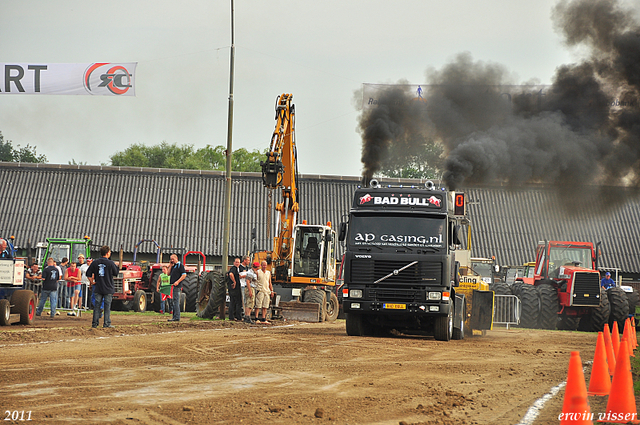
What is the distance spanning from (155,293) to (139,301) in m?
0.90

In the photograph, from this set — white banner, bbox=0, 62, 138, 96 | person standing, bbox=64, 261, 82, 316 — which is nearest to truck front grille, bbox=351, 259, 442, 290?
person standing, bbox=64, 261, 82, 316

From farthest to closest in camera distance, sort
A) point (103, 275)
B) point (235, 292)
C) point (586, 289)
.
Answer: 1. point (586, 289)
2. point (235, 292)
3. point (103, 275)

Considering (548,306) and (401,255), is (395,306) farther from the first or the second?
(548,306)

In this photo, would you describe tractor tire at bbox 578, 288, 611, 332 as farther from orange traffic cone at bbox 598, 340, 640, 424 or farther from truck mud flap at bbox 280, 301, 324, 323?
orange traffic cone at bbox 598, 340, 640, 424

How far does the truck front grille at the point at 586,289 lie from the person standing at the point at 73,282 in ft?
52.8

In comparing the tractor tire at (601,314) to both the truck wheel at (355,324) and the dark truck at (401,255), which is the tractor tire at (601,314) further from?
the truck wheel at (355,324)

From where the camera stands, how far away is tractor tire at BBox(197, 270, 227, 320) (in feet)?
73.7

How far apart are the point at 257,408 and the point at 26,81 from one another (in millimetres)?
30965

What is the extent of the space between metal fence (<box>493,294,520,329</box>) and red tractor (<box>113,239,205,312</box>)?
11.3m

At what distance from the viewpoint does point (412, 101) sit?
94.4ft

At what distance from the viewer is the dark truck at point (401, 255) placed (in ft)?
55.5

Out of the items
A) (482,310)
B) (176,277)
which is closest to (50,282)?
(176,277)

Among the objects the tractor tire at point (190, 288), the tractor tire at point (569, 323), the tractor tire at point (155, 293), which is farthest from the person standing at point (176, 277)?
the tractor tire at point (569, 323)

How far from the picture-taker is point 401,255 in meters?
17.0
